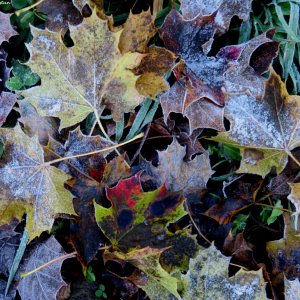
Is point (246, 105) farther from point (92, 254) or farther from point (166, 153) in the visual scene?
point (92, 254)

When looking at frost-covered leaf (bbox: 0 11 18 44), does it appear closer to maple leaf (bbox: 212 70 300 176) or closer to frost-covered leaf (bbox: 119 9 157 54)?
frost-covered leaf (bbox: 119 9 157 54)

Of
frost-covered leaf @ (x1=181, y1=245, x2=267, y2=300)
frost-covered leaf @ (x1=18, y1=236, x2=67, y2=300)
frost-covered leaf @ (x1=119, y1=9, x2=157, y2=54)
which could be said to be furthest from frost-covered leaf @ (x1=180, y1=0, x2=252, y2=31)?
frost-covered leaf @ (x1=18, y1=236, x2=67, y2=300)

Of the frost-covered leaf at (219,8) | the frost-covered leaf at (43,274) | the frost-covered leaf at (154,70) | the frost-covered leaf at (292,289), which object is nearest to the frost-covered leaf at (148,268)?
the frost-covered leaf at (43,274)

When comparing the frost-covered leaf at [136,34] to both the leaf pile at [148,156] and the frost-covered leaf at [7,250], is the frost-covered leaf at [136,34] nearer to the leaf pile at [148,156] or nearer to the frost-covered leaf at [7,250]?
the leaf pile at [148,156]

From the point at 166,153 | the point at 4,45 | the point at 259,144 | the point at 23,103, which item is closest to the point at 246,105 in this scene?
the point at 259,144

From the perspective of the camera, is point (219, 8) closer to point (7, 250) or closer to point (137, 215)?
point (137, 215)

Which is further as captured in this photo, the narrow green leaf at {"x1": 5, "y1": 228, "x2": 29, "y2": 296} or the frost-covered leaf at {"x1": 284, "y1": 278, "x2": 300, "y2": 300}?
the narrow green leaf at {"x1": 5, "y1": 228, "x2": 29, "y2": 296}
